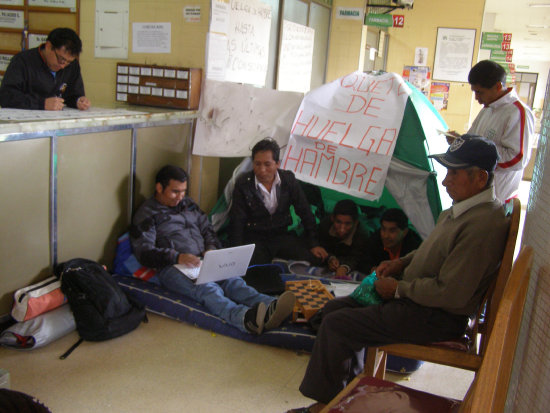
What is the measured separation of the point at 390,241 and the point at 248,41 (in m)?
1.99

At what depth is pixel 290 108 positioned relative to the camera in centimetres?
362

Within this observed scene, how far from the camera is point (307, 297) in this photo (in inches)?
110

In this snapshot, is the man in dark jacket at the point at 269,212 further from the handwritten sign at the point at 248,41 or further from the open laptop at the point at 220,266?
the handwritten sign at the point at 248,41

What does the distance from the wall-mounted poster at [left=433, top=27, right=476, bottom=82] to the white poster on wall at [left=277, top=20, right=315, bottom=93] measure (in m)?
2.60

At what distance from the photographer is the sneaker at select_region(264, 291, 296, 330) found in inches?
97.7

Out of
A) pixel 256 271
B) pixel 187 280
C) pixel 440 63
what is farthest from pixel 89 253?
pixel 440 63

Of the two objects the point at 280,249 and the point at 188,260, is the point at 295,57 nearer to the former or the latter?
the point at 280,249

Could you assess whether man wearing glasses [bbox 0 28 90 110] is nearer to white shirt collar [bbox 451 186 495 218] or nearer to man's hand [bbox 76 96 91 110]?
man's hand [bbox 76 96 91 110]

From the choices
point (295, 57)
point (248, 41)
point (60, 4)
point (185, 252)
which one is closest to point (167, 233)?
point (185, 252)

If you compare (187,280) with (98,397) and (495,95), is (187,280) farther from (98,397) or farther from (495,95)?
(495,95)

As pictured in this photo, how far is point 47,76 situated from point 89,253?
1.13m

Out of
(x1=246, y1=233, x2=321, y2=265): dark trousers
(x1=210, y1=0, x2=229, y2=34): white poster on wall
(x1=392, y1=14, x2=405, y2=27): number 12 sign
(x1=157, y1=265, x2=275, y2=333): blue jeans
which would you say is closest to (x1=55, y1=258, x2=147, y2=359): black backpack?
(x1=157, y1=265, x2=275, y2=333): blue jeans

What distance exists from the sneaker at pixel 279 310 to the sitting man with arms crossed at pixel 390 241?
2.99ft

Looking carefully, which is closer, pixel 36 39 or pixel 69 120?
pixel 69 120
